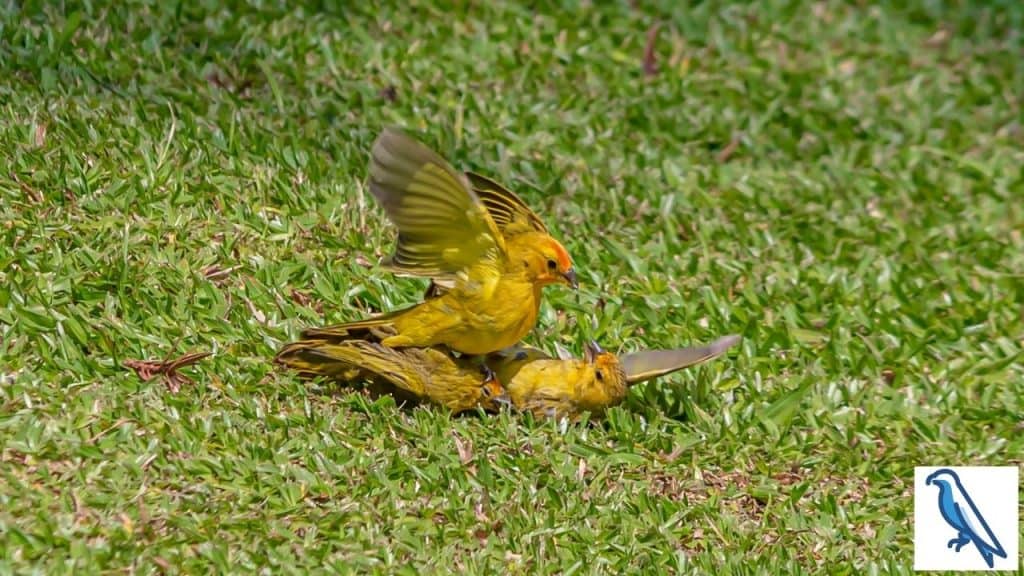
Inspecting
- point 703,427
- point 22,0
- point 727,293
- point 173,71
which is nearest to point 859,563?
point 703,427

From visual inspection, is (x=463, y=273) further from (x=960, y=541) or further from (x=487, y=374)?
(x=960, y=541)

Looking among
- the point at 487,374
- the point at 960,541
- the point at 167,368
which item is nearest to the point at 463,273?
the point at 487,374

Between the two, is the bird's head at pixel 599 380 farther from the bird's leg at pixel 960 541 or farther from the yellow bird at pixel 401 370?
the bird's leg at pixel 960 541

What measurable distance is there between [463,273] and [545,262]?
0.29 m

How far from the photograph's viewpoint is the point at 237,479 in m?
4.61

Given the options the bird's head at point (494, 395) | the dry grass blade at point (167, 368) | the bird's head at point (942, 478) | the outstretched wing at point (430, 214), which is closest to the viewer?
the outstretched wing at point (430, 214)

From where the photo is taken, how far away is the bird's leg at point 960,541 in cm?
509

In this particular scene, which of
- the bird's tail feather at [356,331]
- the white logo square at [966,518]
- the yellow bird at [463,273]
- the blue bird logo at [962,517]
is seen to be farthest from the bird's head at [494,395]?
the blue bird logo at [962,517]

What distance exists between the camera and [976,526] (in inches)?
205

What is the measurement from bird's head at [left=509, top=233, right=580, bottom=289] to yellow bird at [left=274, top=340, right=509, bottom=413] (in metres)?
0.41

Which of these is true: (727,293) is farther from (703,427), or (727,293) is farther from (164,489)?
(164,489)

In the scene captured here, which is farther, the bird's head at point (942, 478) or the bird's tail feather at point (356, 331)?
the bird's head at point (942, 478)

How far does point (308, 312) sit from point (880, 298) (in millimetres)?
2633

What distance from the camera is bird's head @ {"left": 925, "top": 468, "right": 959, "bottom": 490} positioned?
5.46 m
